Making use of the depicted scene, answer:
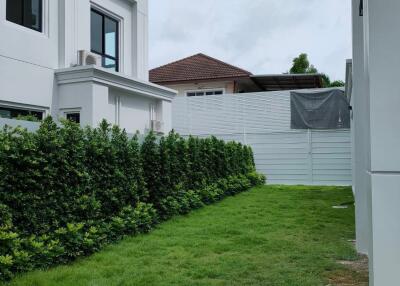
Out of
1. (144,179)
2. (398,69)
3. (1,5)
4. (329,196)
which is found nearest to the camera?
(398,69)

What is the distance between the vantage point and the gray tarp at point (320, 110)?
44.4ft

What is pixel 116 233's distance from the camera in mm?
5789

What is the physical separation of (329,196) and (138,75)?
6.67 meters

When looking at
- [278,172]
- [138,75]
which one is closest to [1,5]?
[138,75]

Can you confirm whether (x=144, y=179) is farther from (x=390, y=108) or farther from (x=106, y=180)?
(x=390, y=108)

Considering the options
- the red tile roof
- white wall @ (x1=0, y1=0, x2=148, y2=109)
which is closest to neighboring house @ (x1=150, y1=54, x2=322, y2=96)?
the red tile roof

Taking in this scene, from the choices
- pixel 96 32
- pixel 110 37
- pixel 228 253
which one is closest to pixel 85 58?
pixel 96 32

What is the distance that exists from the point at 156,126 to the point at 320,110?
18.1 ft

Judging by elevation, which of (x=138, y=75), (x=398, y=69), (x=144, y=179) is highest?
(x=138, y=75)

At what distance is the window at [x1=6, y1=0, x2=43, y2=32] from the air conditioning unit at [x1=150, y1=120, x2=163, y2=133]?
438 centimetres

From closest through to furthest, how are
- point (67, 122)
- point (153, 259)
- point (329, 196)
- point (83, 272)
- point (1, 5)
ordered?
point (83, 272) → point (153, 259) → point (67, 122) → point (1, 5) → point (329, 196)

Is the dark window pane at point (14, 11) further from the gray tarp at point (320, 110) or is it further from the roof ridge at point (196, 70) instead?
the roof ridge at point (196, 70)

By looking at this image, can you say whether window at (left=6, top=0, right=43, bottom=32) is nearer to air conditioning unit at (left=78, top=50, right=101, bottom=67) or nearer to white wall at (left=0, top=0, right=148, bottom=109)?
white wall at (left=0, top=0, right=148, bottom=109)

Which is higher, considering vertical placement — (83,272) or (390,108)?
(390,108)
